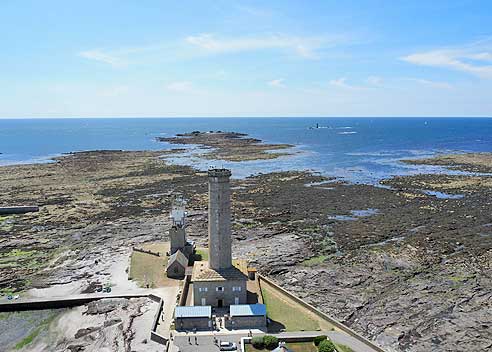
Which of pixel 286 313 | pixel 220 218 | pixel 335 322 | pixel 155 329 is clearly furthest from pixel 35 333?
pixel 335 322

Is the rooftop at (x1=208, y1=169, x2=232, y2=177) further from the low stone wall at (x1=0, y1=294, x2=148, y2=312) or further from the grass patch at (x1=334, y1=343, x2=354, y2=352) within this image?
the grass patch at (x1=334, y1=343, x2=354, y2=352)

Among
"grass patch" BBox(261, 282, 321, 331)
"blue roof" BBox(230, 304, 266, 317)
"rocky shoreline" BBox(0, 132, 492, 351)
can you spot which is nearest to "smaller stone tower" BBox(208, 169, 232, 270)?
"blue roof" BBox(230, 304, 266, 317)

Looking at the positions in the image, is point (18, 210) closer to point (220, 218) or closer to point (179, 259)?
point (179, 259)

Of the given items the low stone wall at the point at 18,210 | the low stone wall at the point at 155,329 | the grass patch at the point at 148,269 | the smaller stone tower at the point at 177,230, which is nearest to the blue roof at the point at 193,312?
the low stone wall at the point at 155,329

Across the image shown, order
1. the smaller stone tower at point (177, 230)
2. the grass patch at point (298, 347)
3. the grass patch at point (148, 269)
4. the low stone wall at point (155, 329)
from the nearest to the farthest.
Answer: the grass patch at point (298, 347), the low stone wall at point (155, 329), the grass patch at point (148, 269), the smaller stone tower at point (177, 230)

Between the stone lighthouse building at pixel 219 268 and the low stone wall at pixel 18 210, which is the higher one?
the stone lighthouse building at pixel 219 268

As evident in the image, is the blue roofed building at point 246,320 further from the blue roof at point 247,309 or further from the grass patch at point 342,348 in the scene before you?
the grass patch at point 342,348
